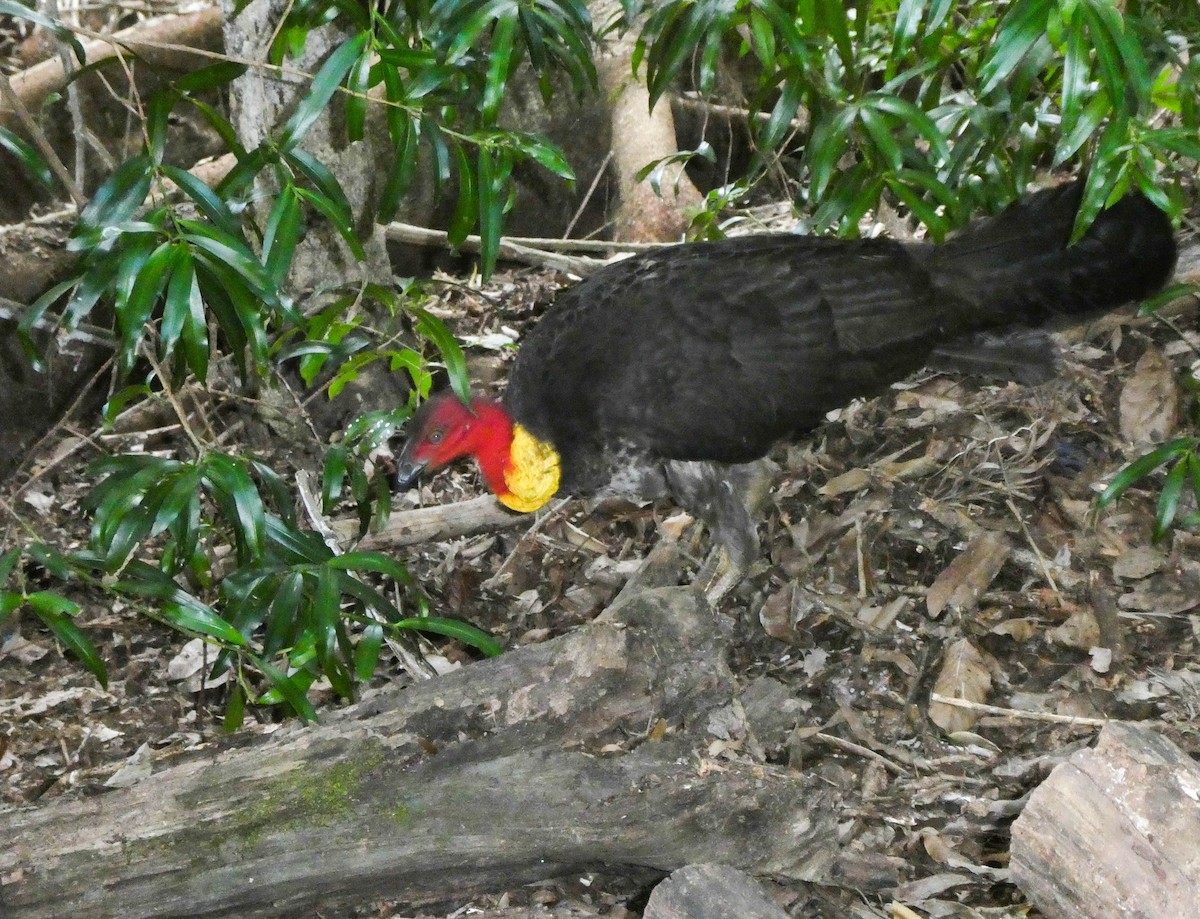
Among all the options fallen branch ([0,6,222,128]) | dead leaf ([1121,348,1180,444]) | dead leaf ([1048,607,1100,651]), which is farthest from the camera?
fallen branch ([0,6,222,128])

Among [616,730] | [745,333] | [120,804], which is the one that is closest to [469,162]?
[745,333]

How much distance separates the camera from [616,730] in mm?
2648

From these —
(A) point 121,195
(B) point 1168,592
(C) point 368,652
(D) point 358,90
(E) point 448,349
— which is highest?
(D) point 358,90

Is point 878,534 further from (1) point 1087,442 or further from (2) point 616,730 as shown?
(2) point 616,730

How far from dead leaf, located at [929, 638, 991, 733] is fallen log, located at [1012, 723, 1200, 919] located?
0.92m

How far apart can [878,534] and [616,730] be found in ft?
4.88

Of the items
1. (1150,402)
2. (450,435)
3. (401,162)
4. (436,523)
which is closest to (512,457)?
(450,435)

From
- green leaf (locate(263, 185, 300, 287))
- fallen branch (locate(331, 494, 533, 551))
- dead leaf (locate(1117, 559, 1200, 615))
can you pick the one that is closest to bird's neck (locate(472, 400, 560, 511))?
fallen branch (locate(331, 494, 533, 551))

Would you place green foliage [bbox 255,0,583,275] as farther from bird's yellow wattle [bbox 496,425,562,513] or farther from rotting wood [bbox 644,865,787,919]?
rotting wood [bbox 644,865,787,919]

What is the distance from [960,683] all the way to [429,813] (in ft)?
5.28

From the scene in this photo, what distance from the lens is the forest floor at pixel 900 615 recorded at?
2.88 metres

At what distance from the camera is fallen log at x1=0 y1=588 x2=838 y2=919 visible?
235cm

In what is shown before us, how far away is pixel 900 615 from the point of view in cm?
354

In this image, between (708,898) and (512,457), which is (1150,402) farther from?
(708,898)
